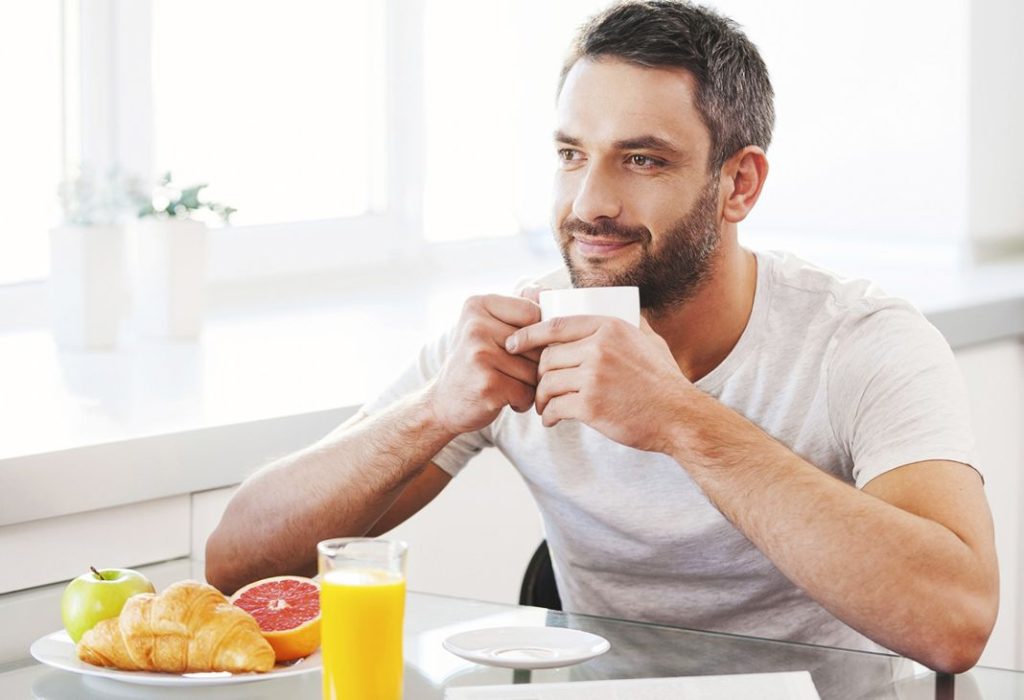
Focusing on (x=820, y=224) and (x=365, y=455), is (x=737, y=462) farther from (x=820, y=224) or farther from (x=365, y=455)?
(x=820, y=224)

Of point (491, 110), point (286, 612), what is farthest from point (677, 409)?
point (491, 110)

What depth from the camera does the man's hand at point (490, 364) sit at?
1377mm

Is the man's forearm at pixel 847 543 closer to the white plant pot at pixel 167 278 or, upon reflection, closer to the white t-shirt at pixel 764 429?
the white t-shirt at pixel 764 429

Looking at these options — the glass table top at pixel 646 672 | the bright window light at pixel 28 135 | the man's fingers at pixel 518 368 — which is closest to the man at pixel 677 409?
the man's fingers at pixel 518 368

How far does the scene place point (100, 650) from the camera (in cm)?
109

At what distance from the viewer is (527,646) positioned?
1144mm

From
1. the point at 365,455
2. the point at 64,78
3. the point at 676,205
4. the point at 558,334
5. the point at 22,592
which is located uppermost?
the point at 64,78

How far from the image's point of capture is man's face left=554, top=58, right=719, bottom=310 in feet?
4.91

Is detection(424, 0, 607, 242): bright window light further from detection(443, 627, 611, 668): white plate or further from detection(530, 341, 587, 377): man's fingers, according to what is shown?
detection(443, 627, 611, 668): white plate

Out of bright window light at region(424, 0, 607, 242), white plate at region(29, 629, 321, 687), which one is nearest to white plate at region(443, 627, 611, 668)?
white plate at region(29, 629, 321, 687)

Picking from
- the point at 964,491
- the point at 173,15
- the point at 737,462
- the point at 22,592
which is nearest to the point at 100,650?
the point at 22,592

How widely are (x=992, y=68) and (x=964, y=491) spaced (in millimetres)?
1637

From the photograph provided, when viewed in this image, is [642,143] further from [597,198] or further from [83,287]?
[83,287]

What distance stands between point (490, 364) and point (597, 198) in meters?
0.22
